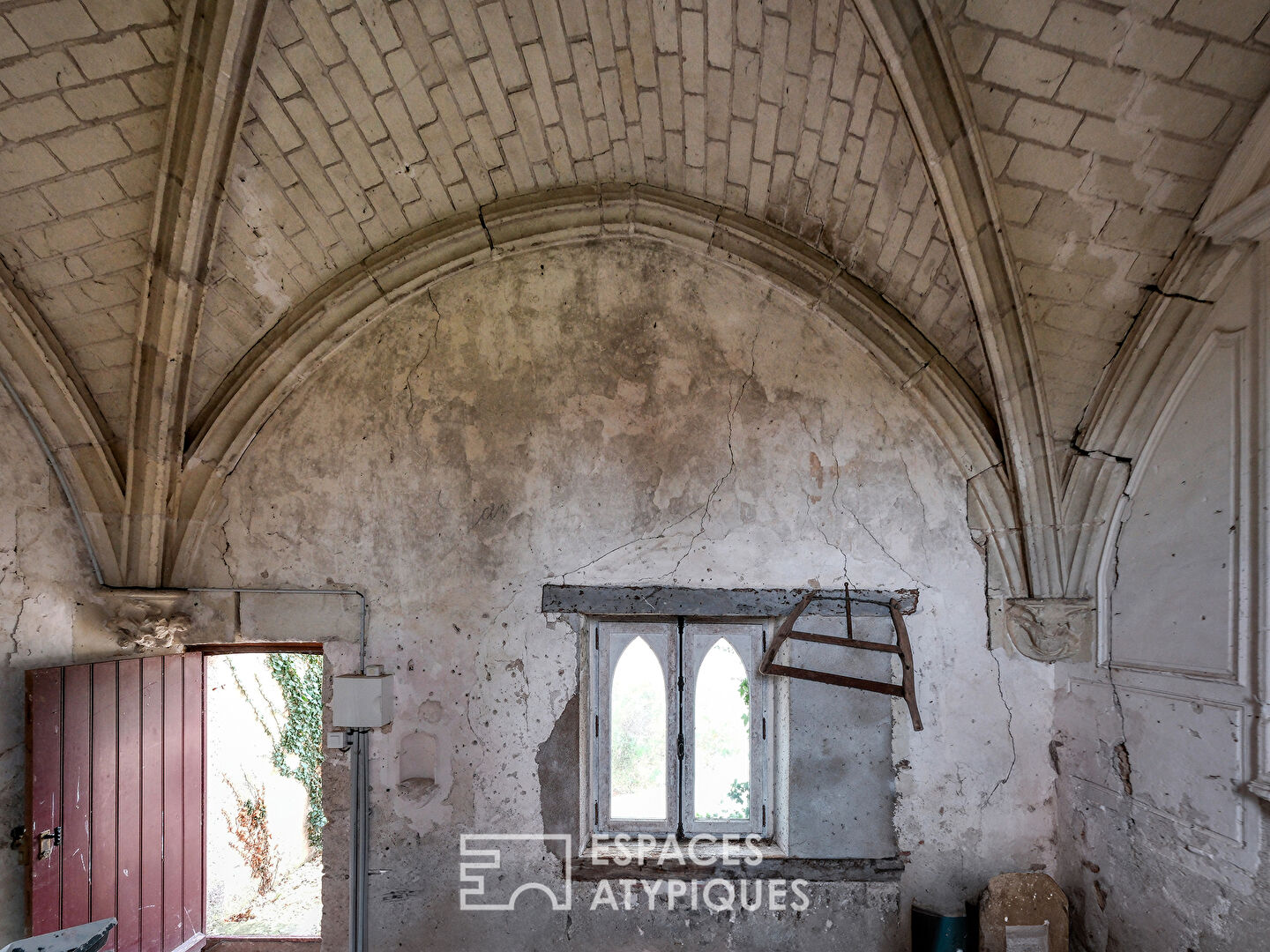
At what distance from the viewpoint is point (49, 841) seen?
3.14 m

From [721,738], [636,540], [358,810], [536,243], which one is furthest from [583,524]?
[358,810]

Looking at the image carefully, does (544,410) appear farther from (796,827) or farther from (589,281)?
(796,827)

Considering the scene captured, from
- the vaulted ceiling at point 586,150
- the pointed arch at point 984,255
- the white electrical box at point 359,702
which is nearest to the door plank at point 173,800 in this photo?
the vaulted ceiling at point 586,150

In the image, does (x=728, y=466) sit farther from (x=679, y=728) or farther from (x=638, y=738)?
(x=638, y=738)

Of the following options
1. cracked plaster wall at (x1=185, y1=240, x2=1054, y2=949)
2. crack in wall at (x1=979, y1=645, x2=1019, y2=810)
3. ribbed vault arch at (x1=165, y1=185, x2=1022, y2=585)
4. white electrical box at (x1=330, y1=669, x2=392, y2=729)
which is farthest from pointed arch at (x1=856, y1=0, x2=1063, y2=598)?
white electrical box at (x1=330, y1=669, x2=392, y2=729)

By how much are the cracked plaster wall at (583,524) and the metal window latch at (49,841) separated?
3.96 ft

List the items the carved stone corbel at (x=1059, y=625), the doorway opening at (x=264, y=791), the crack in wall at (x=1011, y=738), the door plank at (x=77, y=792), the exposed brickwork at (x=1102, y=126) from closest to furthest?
the exposed brickwork at (x=1102, y=126), the door plank at (x=77, y=792), the carved stone corbel at (x=1059, y=625), the crack in wall at (x=1011, y=738), the doorway opening at (x=264, y=791)

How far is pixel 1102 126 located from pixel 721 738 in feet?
11.7

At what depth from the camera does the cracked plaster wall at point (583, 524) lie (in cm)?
373

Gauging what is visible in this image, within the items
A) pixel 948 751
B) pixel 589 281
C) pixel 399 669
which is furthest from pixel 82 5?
pixel 948 751

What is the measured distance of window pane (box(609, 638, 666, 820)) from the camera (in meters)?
4.01

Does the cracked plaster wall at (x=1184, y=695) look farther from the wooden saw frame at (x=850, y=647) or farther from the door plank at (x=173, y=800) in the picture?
the door plank at (x=173, y=800)

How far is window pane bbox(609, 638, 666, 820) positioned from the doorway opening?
347 cm

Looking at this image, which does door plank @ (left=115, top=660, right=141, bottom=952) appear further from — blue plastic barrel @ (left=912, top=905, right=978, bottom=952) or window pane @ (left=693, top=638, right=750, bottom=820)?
blue plastic barrel @ (left=912, top=905, right=978, bottom=952)
